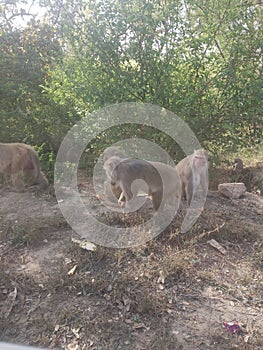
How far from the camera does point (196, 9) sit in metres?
4.61

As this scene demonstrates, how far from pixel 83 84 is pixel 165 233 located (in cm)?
234

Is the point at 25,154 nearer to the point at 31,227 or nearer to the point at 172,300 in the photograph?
the point at 31,227

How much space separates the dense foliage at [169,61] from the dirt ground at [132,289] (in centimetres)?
166

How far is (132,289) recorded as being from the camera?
288cm

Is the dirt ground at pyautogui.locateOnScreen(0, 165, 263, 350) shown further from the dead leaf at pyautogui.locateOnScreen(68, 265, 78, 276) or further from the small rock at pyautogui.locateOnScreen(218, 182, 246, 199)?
the small rock at pyautogui.locateOnScreen(218, 182, 246, 199)

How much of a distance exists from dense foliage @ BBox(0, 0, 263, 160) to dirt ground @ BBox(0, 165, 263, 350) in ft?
5.45

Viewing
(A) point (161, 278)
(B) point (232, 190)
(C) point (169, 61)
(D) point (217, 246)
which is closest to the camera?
(A) point (161, 278)

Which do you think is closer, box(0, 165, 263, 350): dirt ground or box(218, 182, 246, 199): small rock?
box(0, 165, 263, 350): dirt ground

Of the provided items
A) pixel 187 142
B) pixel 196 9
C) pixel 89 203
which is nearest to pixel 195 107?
pixel 187 142

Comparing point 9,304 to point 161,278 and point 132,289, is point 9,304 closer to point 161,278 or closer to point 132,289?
point 132,289

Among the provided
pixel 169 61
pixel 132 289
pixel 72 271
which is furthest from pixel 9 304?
pixel 169 61

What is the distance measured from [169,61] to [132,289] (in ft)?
9.77

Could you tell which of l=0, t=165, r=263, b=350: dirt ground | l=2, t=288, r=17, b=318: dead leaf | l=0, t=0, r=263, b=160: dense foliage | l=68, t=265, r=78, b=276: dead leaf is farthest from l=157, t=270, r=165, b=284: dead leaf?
l=0, t=0, r=263, b=160: dense foliage

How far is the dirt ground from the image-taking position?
8.21ft
